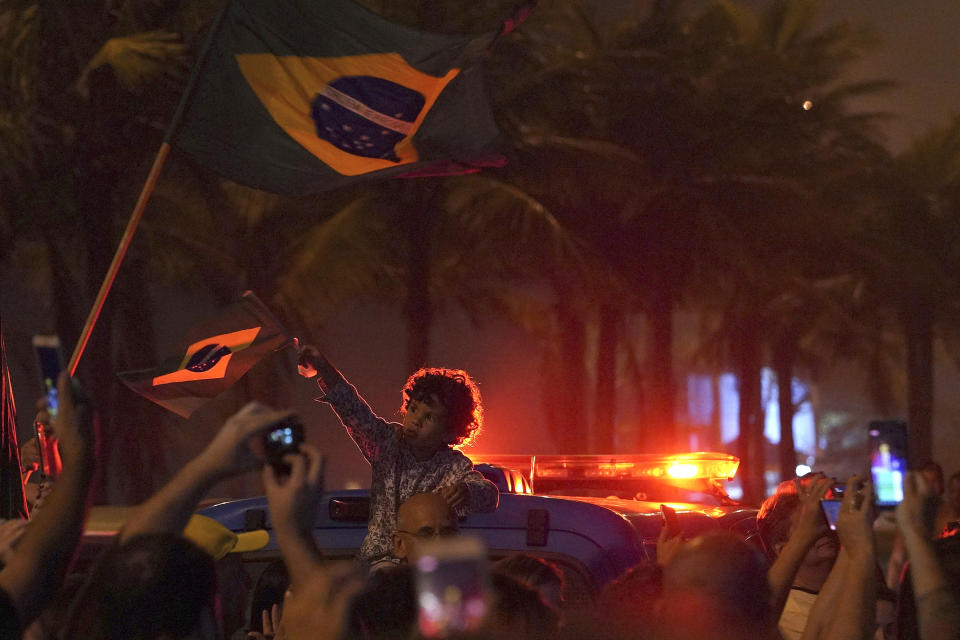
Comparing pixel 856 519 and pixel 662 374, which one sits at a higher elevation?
pixel 662 374

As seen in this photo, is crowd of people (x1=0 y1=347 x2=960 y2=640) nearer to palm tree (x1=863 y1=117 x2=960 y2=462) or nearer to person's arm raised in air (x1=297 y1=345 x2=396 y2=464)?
person's arm raised in air (x1=297 y1=345 x2=396 y2=464)

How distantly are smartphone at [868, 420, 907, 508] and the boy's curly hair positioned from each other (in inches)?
82.1

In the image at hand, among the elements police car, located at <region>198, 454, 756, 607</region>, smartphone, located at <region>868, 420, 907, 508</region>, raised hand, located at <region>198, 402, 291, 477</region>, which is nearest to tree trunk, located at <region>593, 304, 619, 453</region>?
police car, located at <region>198, 454, 756, 607</region>

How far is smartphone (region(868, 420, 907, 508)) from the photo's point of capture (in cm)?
300

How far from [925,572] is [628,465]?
4.91m

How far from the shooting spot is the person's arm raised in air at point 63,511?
2.46m

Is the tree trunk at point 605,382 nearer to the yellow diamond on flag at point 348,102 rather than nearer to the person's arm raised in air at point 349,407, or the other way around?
the yellow diamond on flag at point 348,102

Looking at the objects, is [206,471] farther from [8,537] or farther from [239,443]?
[8,537]

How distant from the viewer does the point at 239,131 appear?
6371 millimetres

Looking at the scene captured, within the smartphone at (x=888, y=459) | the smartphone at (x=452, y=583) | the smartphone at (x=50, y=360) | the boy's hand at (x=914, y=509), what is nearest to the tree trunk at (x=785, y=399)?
the smartphone at (x=888, y=459)

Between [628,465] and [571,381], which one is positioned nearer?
[628,465]

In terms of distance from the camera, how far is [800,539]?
3.26m

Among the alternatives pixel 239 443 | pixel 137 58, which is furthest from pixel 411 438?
pixel 137 58

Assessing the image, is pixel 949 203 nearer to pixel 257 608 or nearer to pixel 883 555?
pixel 883 555
